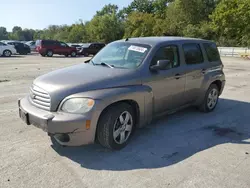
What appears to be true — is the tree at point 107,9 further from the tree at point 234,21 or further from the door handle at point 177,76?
the door handle at point 177,76

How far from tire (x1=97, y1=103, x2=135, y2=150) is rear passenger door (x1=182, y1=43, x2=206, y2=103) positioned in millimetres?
1675

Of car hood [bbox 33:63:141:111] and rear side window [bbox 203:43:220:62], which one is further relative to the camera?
rear side window [bbox 203:43:220:62]

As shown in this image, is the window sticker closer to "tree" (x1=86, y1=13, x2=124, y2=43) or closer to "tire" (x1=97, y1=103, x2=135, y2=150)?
"tire" (x1=97, y1=103, x2=135, y2=150)

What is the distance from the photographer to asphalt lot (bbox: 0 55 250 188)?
2.91 metres

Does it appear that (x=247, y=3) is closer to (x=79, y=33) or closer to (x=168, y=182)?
(x=168, y=182)

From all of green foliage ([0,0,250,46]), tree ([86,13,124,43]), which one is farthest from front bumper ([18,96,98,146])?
tree ([86,13,124,43])

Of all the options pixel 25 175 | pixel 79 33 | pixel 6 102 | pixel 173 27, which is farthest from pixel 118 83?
pixel 79 33

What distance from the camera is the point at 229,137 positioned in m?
4.30

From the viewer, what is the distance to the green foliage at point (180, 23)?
3484 cm

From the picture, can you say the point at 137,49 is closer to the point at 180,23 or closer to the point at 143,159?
the point at 143,159

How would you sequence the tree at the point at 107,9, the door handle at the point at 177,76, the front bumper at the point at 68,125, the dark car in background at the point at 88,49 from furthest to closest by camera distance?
the tree at the point at 107,9, the dark car in background at the point at 88,49, the door handle at the point at 177,76, the front bumper at the point at 68,125

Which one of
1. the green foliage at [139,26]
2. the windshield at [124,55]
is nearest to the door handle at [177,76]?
the windshield at [124,55]

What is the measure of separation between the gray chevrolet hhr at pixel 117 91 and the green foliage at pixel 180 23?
1306 inches

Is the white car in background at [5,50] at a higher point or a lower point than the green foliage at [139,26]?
lower
